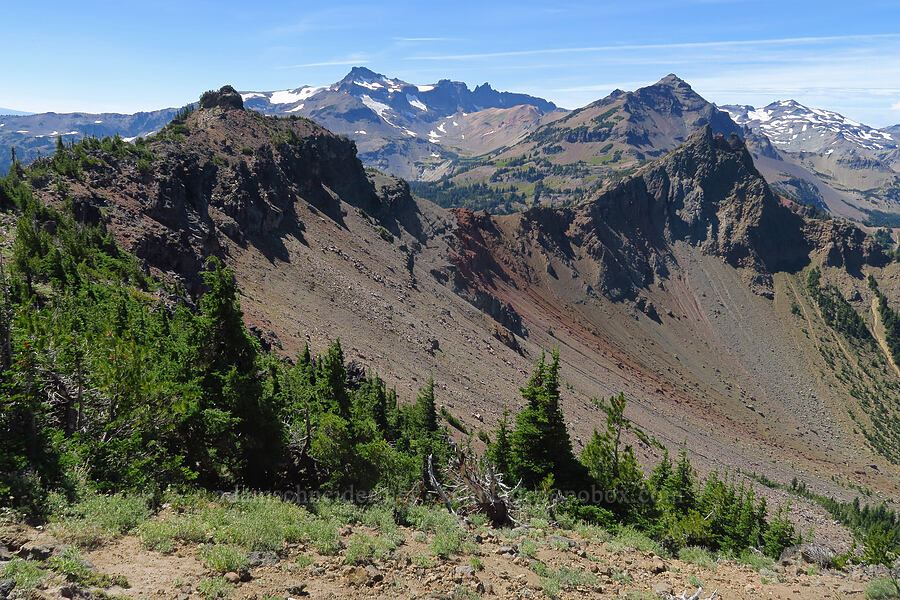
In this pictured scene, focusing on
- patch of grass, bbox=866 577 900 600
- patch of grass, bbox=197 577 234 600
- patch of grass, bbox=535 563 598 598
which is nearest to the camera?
patch of grass, bbox=197 577 234 600

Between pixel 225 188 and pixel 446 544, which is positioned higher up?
pixel 225 188

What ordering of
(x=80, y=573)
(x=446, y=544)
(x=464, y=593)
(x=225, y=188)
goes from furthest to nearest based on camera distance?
(x=225, y=188)
(x=446, y=544)
(x=464, y=593)
(x=80, y=573)

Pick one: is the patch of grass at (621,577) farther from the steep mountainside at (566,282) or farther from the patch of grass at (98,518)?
the steep mountainside at (566,282)

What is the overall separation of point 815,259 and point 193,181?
20339cm

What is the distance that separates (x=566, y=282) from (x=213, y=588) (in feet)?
450

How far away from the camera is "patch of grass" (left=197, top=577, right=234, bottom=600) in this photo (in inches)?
364

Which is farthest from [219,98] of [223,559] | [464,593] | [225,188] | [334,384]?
[464,593]

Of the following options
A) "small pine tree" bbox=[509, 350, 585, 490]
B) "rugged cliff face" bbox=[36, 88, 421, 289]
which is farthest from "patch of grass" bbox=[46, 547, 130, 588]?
"rugged cliff face" bbox=[36, 88, 421, 289]

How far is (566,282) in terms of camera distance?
141 m

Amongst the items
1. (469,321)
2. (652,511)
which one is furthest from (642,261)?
(652,511)

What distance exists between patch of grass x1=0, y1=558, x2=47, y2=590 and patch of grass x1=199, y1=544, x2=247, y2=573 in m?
2.86

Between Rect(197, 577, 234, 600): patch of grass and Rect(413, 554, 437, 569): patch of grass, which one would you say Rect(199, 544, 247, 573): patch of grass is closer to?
Rect(197, 577, 234, 600): patch of grass

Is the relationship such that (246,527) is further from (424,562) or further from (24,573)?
(24,573)

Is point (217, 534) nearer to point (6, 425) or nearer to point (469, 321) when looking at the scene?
point (6, 425)
